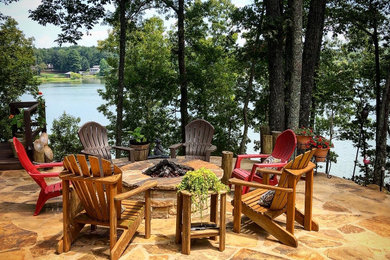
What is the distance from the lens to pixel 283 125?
756 cm

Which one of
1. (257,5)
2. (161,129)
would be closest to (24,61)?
(161,129)

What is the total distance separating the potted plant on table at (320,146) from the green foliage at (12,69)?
9.78 m

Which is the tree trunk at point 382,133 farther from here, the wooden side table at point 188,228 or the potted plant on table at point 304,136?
the wooden side table at point 188,228

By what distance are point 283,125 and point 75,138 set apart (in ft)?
33.2

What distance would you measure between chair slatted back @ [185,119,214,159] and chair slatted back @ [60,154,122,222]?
2.84m

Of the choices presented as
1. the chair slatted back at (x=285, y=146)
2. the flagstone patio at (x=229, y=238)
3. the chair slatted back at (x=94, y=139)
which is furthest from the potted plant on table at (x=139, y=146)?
the chair slatted back at (x=285, y=146)

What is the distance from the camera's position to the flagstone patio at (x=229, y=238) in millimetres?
2961

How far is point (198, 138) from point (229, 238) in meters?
2.65

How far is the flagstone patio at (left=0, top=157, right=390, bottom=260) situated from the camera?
296 centimetres

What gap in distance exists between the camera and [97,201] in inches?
113

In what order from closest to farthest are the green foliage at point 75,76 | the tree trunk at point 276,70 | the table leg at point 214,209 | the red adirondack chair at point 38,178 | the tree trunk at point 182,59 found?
the table leg at point 214,209 < the red adirondack chair at point 38,178 < the tree trunk at point 276,70 < the tree trunk at point 182,59 < the green foliage at point 75,76

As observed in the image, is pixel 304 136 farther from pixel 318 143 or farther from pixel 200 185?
pixel 200 185

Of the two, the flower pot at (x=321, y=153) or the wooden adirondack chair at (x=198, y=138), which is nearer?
the flower pot at (x=321, y=153)

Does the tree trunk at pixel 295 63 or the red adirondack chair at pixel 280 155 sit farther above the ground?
the tree trunk at pixel 295 63
